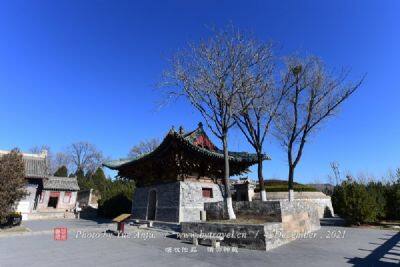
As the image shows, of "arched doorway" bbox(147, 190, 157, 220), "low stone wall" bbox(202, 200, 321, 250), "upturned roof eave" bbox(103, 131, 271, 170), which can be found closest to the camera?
"low stone wall" bbox(202, 200, 321, 250)

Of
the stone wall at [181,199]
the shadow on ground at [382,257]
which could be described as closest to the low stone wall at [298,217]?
the shadow on ground at [382,257]

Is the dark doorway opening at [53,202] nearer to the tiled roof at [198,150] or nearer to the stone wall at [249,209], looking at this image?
the tiled roof at [198,150]

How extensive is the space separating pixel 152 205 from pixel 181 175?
4.66 meters

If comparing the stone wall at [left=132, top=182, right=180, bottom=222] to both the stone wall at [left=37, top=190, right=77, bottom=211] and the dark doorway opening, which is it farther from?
the dark doorway opening

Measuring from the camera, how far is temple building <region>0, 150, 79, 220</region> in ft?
90.7

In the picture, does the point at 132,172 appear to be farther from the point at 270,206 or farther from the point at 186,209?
the point at 270,206

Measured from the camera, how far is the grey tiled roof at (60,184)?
3582 centimetres

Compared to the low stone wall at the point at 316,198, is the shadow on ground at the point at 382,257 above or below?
below

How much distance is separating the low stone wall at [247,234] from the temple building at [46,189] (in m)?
22.8

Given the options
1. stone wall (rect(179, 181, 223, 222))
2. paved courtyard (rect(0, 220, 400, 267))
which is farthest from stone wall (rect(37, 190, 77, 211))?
paved courtyard (rect(0, 220, 400, 267))

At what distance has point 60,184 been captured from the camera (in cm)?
3712

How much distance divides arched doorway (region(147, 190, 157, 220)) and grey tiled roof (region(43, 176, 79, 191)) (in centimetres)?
2225

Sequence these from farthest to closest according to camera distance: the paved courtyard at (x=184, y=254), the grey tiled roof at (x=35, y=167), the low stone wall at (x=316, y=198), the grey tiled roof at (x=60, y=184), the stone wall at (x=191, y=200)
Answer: the grey tiled roof at (x=60, y=184), the grey tiled roof at (x=35, y=167), the low stone wall at (x=316, y=198), the stone wall at (x=191, y=200), the paved courtyard at (x=184, y=254)

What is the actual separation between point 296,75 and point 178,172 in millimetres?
9968
